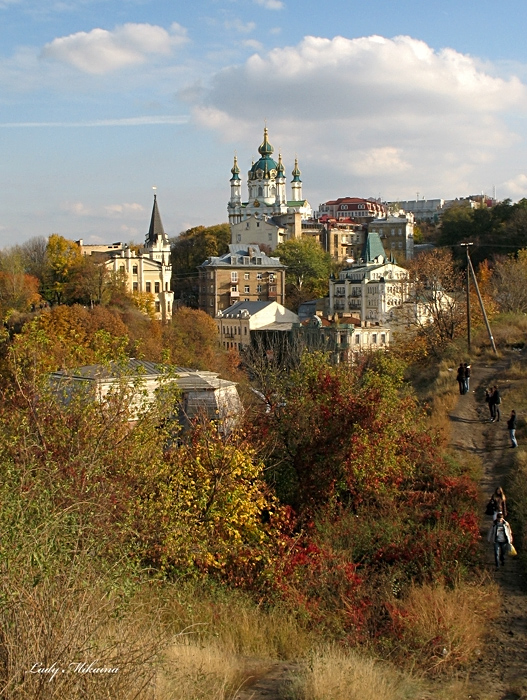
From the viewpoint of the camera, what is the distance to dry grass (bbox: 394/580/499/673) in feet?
30.1

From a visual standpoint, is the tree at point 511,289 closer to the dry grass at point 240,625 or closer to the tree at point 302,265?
the tree at point 302,265

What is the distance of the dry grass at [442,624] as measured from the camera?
918cm

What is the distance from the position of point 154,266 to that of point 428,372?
46.3m

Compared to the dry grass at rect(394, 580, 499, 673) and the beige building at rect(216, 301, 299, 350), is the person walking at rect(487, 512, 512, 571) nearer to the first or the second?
the dry grass at rect(394, 580, 499, 673)

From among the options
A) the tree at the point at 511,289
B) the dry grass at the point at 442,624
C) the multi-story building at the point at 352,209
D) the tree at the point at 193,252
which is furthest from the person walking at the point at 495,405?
the multi-story building at the point at 352,209

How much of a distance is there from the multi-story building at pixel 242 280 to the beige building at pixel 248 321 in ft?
32.7

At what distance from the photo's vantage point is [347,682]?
745cm

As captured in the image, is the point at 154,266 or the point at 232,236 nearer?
the point at 154,266

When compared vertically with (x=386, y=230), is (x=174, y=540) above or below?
below

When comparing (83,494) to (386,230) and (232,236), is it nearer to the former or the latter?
(232,236)

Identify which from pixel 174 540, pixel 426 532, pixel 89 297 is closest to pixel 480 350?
pixel 426 532

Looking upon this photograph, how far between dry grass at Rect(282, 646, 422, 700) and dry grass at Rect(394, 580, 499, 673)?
625 millimetres

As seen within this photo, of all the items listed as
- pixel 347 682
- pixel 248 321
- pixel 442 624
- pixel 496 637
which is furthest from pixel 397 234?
pixel 347 682

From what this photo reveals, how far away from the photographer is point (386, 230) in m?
104
